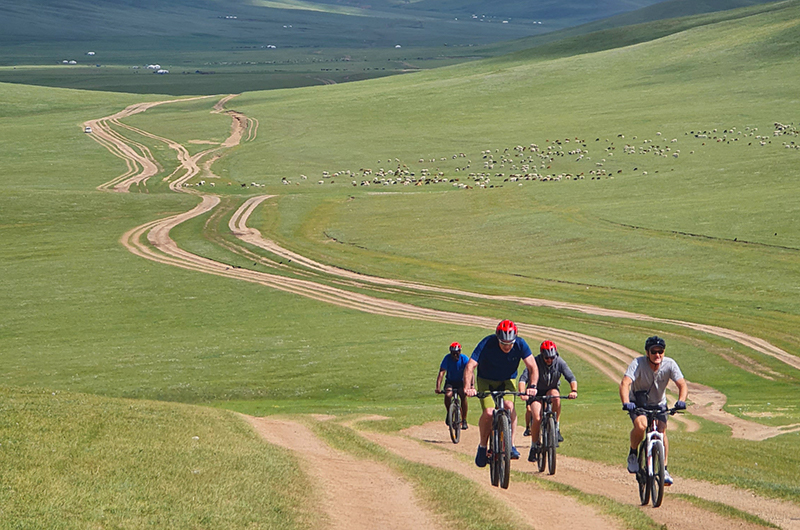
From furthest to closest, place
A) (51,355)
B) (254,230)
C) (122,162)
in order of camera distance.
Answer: (122,162), (254,230), (51,355)

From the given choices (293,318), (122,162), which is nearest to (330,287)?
(293,318)

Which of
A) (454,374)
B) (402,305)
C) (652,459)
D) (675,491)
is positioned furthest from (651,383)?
(402,305)

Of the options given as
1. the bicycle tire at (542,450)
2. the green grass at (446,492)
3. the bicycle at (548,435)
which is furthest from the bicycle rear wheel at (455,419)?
the bicycle at (548,435)

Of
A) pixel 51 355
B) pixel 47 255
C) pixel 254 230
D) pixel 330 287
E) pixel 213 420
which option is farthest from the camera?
pixel 254 230

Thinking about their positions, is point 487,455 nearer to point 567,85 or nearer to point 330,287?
point 330,287

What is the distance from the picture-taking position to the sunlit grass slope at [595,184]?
6788cm

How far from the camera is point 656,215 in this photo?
85625 millimetres

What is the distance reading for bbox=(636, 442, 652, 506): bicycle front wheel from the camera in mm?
20330

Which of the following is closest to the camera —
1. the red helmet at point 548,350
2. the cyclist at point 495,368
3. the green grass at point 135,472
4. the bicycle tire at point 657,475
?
the green grass at point 135,472

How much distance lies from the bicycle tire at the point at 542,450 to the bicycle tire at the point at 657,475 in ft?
10.2

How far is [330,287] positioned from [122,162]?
83.6 m

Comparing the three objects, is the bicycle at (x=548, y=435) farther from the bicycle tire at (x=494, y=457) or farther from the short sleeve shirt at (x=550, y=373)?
the bicycle tire at (x=494, y=457)

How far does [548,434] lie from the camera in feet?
74.1

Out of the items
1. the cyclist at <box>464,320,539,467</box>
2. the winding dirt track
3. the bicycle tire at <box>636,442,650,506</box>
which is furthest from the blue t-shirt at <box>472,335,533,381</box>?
the winding dirt track
